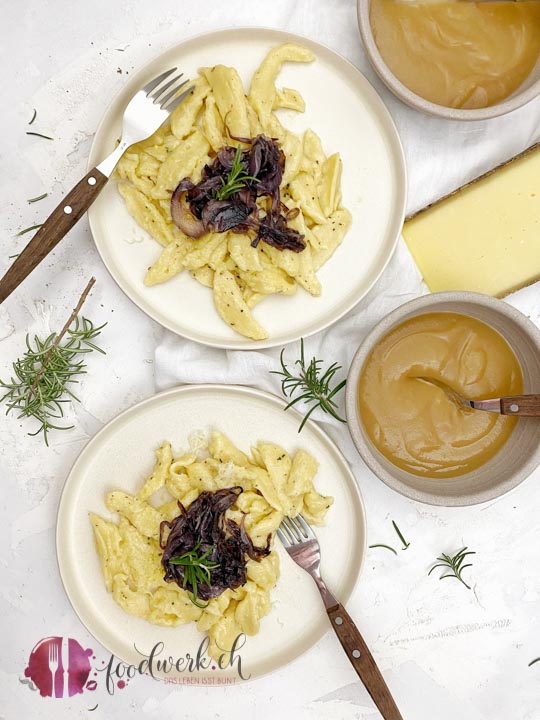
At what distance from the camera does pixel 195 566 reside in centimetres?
181

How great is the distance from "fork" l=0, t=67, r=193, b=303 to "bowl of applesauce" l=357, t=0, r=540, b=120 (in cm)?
57

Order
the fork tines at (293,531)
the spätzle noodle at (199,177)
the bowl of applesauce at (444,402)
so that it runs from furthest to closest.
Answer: the fork tines at (293,531), the spätzle noodle at (199,177), the bowl of applesauce at (444,402)

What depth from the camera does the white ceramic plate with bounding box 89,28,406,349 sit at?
73.5 inches

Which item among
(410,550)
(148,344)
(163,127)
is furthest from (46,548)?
(163,127)

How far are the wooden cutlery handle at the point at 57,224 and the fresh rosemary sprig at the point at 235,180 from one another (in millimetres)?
333

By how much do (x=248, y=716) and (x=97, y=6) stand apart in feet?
7.78

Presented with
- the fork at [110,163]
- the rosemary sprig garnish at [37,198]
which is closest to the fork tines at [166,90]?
the fork at [110,163]

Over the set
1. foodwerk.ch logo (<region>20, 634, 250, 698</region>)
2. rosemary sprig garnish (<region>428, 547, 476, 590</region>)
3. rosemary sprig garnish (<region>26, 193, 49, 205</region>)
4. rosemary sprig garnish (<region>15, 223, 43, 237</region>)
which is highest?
rosemary sprig garnish (<region>26, 193, 49, 205</region>)

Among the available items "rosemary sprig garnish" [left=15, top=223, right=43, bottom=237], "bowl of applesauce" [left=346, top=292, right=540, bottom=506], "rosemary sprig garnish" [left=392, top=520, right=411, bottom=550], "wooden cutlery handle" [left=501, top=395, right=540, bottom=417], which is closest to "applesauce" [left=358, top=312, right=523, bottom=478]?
"bowl of applesauce" [left=346, top=292, right=540, bottom=506]

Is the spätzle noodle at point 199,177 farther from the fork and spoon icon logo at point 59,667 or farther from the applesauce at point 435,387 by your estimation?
the fork and spoon icon logo at point 59,667

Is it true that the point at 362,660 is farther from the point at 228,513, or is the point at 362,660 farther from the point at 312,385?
the point at 312,385

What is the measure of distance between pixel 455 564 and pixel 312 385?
2.59ft

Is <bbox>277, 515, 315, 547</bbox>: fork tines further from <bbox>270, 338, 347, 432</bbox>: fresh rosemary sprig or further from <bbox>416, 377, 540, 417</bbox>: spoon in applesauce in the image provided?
<bbox>416, 377, 540, 417</bbox>: spoon in applesauce

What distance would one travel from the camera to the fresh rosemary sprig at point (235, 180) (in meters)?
1.73
